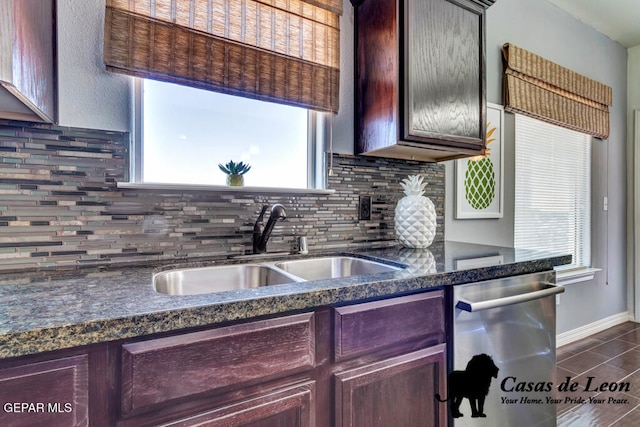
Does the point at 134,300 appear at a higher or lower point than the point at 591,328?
higher

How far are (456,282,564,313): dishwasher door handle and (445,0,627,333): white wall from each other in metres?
0.79

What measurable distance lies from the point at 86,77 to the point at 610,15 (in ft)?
12.9

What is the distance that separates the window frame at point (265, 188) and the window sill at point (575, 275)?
2298mm

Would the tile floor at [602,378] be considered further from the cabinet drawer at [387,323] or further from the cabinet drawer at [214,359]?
the cabinet drawer at [214,359]

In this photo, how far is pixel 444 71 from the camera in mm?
1541

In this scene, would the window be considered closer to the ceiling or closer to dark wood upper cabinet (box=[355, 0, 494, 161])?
dark wood upper cabinet (box=[355, 0, 494, 161])

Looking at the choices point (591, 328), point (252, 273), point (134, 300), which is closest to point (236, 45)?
point (252, 273)

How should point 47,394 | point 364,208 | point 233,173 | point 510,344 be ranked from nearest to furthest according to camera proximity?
point 47,394
point 510,344
point 233,173
point 364,208

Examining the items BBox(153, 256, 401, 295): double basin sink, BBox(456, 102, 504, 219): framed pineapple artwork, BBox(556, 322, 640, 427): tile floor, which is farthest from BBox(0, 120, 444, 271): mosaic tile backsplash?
BBox(556, 322, 640, 427): tile floor

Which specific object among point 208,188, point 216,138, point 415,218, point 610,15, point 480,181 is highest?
point 610,15

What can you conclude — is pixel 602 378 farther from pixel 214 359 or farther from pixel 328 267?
pixel 214 359

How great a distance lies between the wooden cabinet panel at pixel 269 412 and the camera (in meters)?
0.71

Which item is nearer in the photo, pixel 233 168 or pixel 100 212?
pixel 100 212

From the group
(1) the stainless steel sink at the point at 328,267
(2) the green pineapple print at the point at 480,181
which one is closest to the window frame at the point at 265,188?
(1) the stainless steel sink at the point at 328,267
